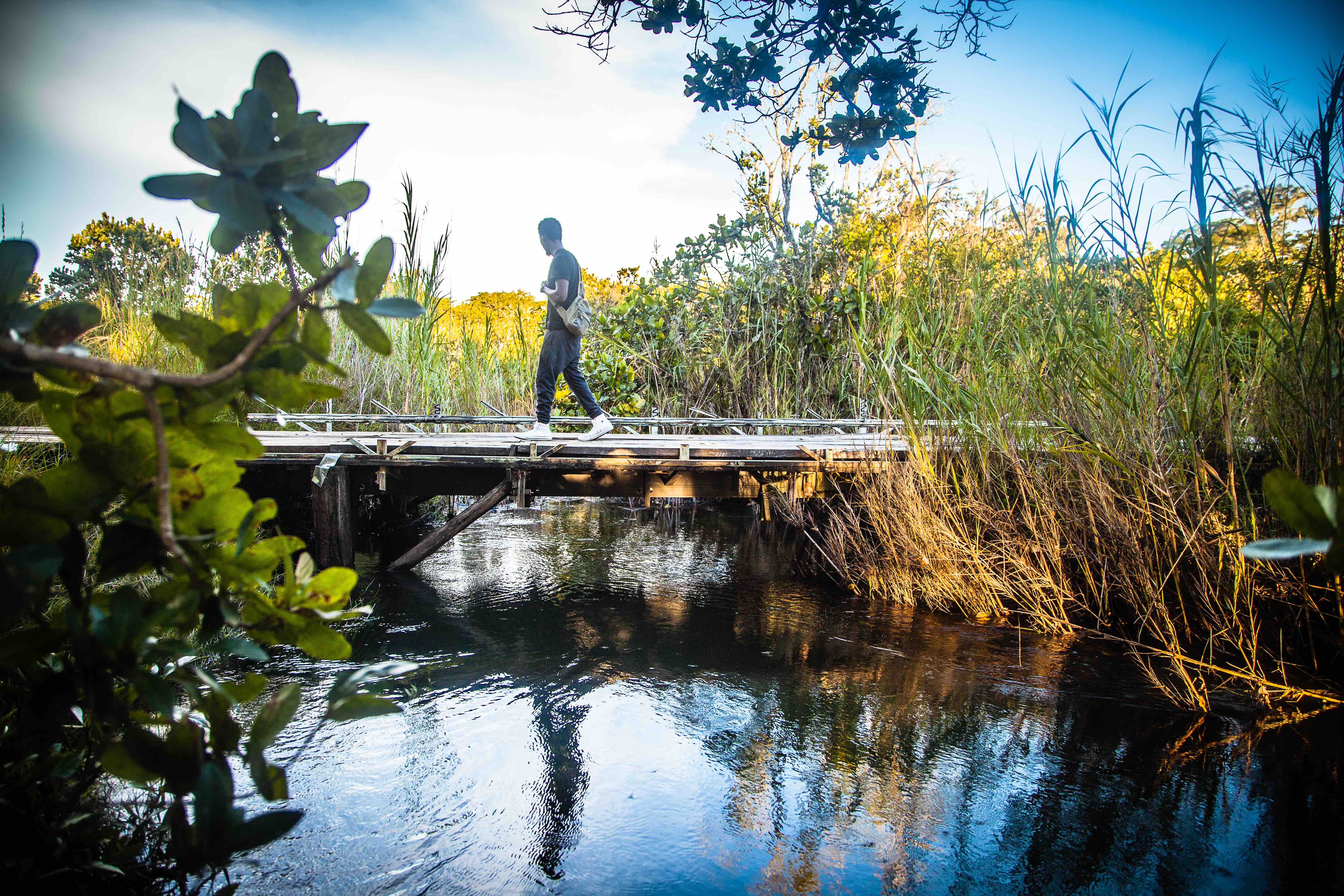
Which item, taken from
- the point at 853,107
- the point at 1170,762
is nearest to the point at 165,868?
the point at 1170,762

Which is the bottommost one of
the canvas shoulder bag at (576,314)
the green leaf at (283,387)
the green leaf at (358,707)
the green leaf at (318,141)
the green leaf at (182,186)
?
the green leaf at (358,707)

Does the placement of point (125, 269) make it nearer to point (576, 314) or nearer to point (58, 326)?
point (576, 314)

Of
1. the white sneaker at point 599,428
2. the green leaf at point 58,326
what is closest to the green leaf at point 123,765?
the green leaf at point 58,326

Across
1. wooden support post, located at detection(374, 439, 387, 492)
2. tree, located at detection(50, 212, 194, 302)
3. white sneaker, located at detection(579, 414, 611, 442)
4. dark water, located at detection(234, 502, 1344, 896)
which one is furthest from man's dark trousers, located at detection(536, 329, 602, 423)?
tree, located at detection(50, 212, 194, 302)

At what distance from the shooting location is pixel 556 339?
5609 millimetres

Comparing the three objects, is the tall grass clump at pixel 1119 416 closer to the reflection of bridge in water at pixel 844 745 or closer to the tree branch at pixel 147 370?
the reflection of bridge in water at pixel 844 745

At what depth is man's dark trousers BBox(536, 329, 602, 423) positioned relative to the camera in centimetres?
562

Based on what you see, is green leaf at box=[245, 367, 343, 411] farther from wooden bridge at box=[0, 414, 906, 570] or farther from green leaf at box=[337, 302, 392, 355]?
wooden bridge at box=[0, 414, 906, 570]

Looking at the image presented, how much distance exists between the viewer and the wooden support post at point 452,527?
5602 mm

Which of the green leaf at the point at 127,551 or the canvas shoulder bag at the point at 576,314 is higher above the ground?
the canvas shoulder bag at the point at 576,314

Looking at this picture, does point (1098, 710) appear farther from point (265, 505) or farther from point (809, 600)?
point (265, 505)

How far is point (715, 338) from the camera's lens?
29.0 feet

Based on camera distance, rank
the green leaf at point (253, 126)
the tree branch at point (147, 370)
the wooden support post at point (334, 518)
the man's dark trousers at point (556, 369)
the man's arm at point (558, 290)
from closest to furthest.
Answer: the tree branch at point (147, 370) < the green leaf at point (253, 126) < the man's arm at point (558, 290) < the wooden support post at point (334, 518) < the man's dark trousers at point (556, 369)

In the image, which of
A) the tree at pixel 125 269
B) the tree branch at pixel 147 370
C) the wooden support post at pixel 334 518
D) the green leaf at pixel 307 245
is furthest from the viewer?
the tree at pixel 125 269
